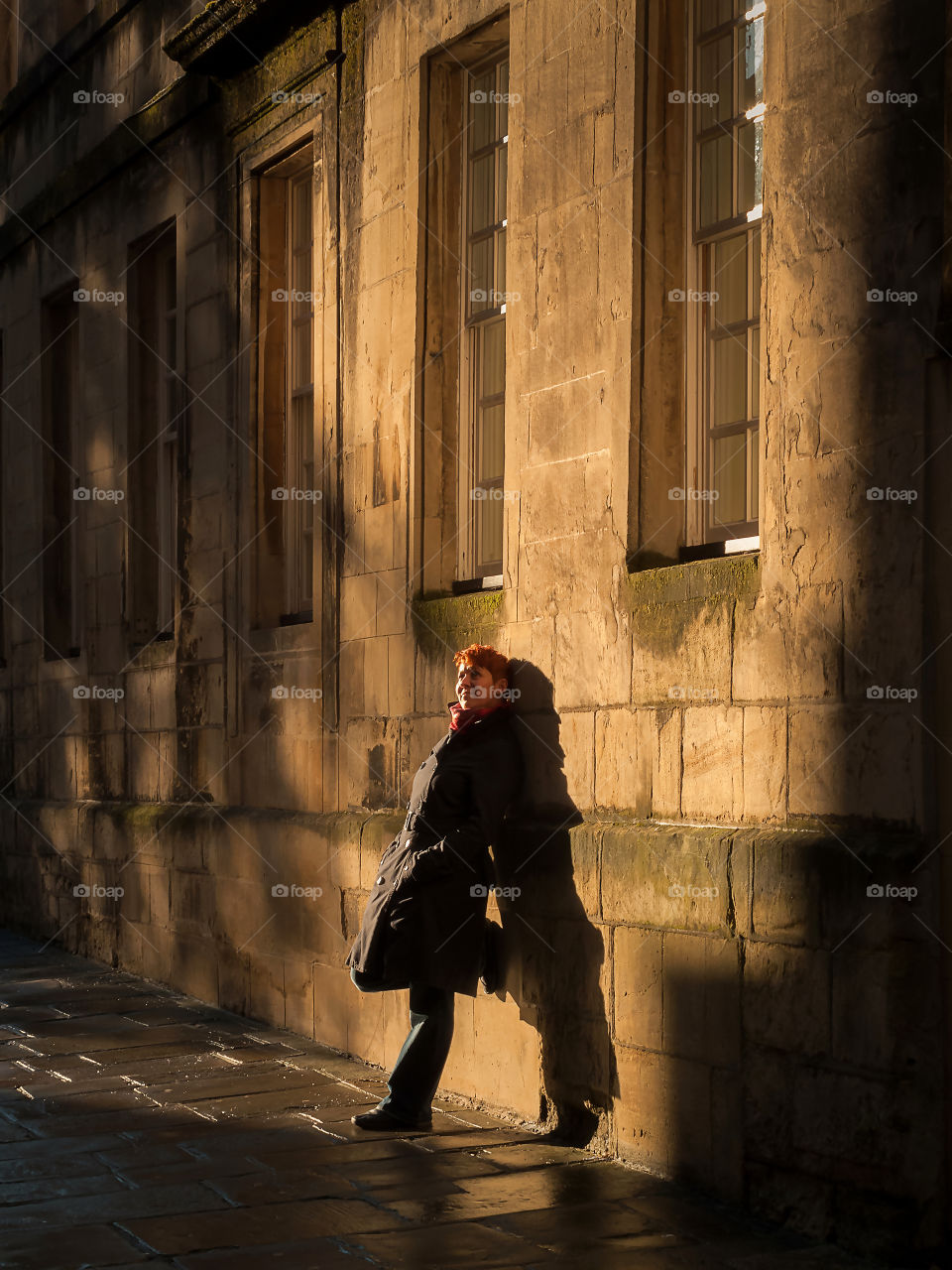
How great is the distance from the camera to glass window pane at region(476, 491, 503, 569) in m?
7.88

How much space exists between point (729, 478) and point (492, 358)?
195cm

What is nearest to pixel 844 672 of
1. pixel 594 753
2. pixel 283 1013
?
pixel 594 753

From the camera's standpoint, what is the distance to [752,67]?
623cm

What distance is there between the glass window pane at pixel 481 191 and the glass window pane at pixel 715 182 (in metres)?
1.69

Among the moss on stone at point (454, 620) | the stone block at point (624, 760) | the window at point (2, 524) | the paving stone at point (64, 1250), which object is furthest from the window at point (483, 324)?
the window at point (2, 524)

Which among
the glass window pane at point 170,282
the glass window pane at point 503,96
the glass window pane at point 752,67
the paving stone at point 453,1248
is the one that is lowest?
the paving stone at point 453,1248

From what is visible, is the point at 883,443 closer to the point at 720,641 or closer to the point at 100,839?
the point at 720,641

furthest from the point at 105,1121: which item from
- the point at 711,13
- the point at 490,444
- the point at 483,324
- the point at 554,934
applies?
the point at 711,13

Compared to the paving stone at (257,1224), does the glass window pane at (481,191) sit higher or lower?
higher

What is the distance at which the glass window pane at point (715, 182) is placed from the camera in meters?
6.38

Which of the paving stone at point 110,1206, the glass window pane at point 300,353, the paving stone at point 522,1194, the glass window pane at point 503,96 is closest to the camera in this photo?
the paving stone at point 110,1206

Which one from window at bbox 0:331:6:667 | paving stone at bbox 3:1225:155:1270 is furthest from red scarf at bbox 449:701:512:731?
window at bbox 0:331:6:667

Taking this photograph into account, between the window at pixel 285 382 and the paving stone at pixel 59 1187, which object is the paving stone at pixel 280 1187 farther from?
the window at pixel 285 382

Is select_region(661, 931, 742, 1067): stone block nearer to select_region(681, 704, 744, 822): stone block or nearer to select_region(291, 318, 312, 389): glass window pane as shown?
select_region(681, 704, 744, 822): stone block
